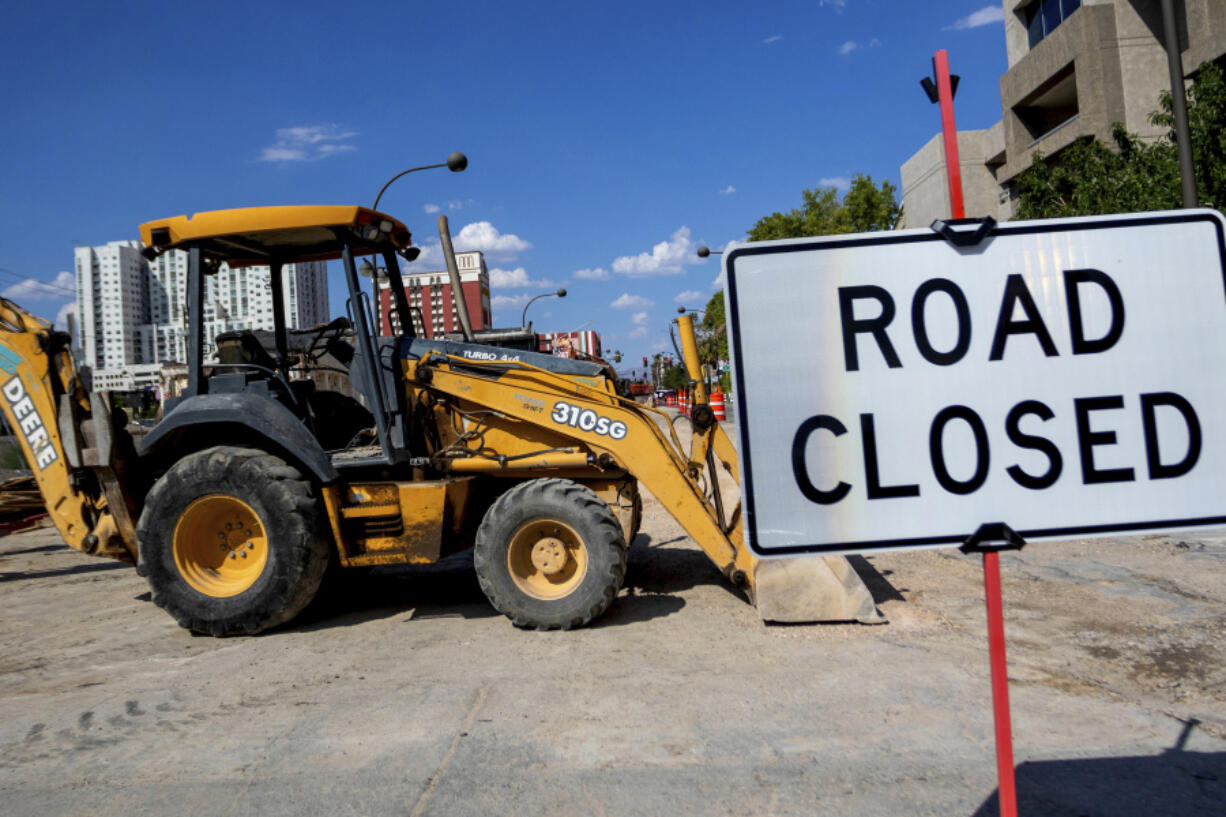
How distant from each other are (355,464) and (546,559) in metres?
1.61

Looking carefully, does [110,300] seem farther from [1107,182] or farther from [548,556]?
[548,556]

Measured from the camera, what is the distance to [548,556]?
224 inches

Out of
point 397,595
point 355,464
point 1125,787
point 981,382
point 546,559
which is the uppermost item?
point 981,382

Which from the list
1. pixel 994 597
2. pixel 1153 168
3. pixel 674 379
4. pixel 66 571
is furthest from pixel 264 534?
pixel 674 379

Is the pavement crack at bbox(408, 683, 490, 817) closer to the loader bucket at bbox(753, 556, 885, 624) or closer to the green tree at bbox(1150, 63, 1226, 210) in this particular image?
the loader bucket at bbox(753, 556, 885, 624)

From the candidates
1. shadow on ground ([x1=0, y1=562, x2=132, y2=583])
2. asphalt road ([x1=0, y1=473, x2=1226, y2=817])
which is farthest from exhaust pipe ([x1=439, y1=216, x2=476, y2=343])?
asphalt road ([x1=0, y1=473, x2=1226, y2=817])

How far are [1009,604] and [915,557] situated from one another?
1.87 meters

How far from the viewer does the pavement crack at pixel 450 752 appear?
3.22m

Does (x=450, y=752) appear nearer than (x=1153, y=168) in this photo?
Yes

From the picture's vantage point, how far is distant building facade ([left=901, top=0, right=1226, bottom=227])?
20281 millimetres

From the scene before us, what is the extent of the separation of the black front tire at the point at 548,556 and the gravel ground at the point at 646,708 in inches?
7.9

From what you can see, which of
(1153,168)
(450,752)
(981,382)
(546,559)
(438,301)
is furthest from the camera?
(438,301)

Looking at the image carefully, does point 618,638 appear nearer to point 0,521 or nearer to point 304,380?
point 304,380

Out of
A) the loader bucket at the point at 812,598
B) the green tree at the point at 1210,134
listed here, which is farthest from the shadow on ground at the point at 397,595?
the green tree at the point at 1210,134
